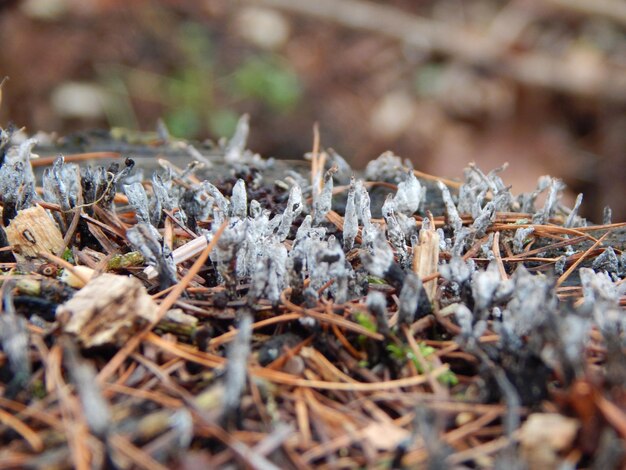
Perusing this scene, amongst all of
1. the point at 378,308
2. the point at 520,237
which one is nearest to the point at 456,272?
the point at 378,308

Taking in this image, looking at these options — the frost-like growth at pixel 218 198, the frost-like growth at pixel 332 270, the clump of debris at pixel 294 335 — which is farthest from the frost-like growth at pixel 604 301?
the frost-like growth at pixel 218 198

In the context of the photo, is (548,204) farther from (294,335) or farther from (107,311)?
(107,311)

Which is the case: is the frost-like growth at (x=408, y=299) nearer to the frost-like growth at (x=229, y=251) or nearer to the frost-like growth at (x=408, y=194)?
the frost-like growth at (x=229, y=251)

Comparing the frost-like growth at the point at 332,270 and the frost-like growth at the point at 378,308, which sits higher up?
the frost-like growth at the point at 332,270

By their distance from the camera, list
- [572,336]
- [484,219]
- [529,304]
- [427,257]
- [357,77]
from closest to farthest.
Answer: [572,336] → [529,304] → [427,257] → [484,219] → [357,77]

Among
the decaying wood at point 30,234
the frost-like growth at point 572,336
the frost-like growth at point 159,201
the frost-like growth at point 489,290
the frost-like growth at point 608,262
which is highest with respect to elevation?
the frost-like growth at point 608,262

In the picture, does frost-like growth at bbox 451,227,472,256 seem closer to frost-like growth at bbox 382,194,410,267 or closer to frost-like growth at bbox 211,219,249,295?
frost-like growth at bbox 382,194,410,267
